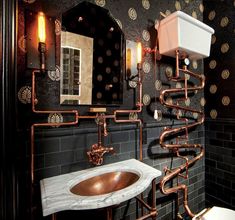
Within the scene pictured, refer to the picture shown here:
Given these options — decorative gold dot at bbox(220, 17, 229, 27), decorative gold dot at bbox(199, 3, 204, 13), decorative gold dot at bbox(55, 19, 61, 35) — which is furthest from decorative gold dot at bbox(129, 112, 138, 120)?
decorative gold dot at bbox(199, 3, 204, 13)

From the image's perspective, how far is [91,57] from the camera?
4.02 feet

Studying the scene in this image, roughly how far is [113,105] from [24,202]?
81 cm

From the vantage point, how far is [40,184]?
3.09 feet

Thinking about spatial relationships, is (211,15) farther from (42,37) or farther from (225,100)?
(42,37)

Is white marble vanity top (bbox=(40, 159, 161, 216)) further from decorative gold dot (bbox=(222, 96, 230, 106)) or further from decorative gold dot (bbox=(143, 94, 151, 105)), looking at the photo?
decorative gold dot (bbox=(222, 96, 230, 106))

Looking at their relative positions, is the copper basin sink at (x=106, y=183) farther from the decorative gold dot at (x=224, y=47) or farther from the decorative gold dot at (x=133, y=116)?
the decorative gold dot at (x=224, y=47)

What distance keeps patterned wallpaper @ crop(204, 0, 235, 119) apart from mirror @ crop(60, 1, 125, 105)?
1.12 meters

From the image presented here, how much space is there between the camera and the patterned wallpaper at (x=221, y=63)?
5.64 ft

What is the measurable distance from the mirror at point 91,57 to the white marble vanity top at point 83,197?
0.46 meters

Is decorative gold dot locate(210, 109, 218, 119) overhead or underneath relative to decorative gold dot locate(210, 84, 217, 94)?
underneath

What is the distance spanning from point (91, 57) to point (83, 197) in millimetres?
887

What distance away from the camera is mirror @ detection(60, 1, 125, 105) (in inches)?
43.9

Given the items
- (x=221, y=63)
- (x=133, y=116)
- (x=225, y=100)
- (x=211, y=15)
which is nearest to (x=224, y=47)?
(x=221, y=63)

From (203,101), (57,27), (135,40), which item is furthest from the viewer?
(203,101)
